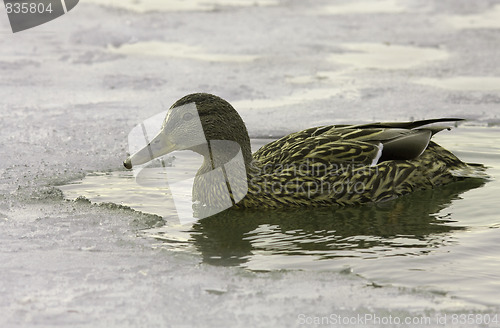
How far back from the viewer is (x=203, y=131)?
227 inches

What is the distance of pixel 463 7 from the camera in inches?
498

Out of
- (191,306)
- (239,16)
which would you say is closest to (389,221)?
(191,306)

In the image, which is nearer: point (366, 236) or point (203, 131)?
point (366, 236)

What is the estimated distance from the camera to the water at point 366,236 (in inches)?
163

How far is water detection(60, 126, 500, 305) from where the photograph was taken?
4.14 m

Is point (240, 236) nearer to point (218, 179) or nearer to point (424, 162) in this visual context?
point (218, 179)

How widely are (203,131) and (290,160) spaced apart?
2.31 ft

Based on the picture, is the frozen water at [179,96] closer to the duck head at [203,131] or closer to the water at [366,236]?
the water at [366,236]

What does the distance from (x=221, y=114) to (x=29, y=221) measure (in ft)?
5.42
